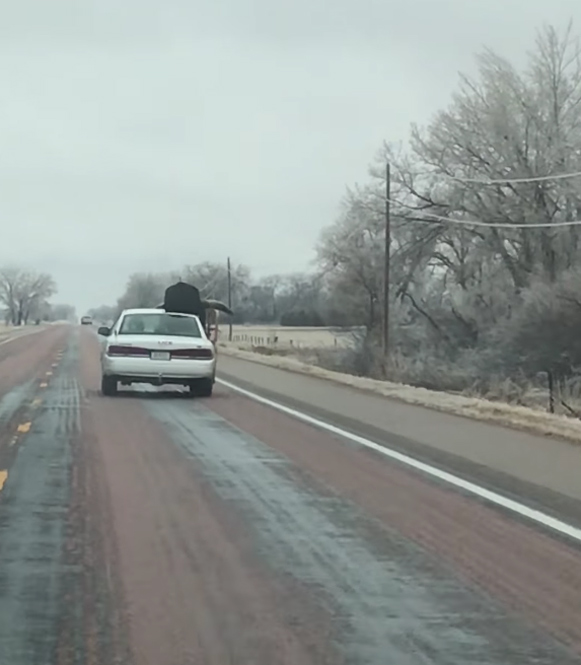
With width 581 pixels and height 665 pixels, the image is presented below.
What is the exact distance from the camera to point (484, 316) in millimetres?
49406

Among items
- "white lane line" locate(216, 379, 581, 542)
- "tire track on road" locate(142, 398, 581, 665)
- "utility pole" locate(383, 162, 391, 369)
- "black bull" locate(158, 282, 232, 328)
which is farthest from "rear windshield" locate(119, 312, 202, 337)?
"utility pole" locate(383, 162, 391, 369)

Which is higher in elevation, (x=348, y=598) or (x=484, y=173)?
(x=484, y=173)

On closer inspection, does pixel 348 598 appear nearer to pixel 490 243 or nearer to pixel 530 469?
pixel 530 469

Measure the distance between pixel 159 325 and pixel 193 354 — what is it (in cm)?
121

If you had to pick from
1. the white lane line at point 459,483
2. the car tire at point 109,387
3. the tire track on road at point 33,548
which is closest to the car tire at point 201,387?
the car tire at point 109,387

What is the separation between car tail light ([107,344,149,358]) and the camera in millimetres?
24609

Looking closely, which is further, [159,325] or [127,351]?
[159,325]

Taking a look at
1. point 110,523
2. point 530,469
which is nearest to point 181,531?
point 110,523

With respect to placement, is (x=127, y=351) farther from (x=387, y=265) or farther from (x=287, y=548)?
(x=387, y=265)

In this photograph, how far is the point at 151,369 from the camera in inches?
971

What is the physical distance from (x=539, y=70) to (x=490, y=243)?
21.9 feet

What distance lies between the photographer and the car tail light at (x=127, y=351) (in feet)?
80.7

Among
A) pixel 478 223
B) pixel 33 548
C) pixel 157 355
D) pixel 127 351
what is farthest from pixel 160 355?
pixel 478 223

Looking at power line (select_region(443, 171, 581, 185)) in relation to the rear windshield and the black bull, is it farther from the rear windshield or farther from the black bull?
the rear windshield
